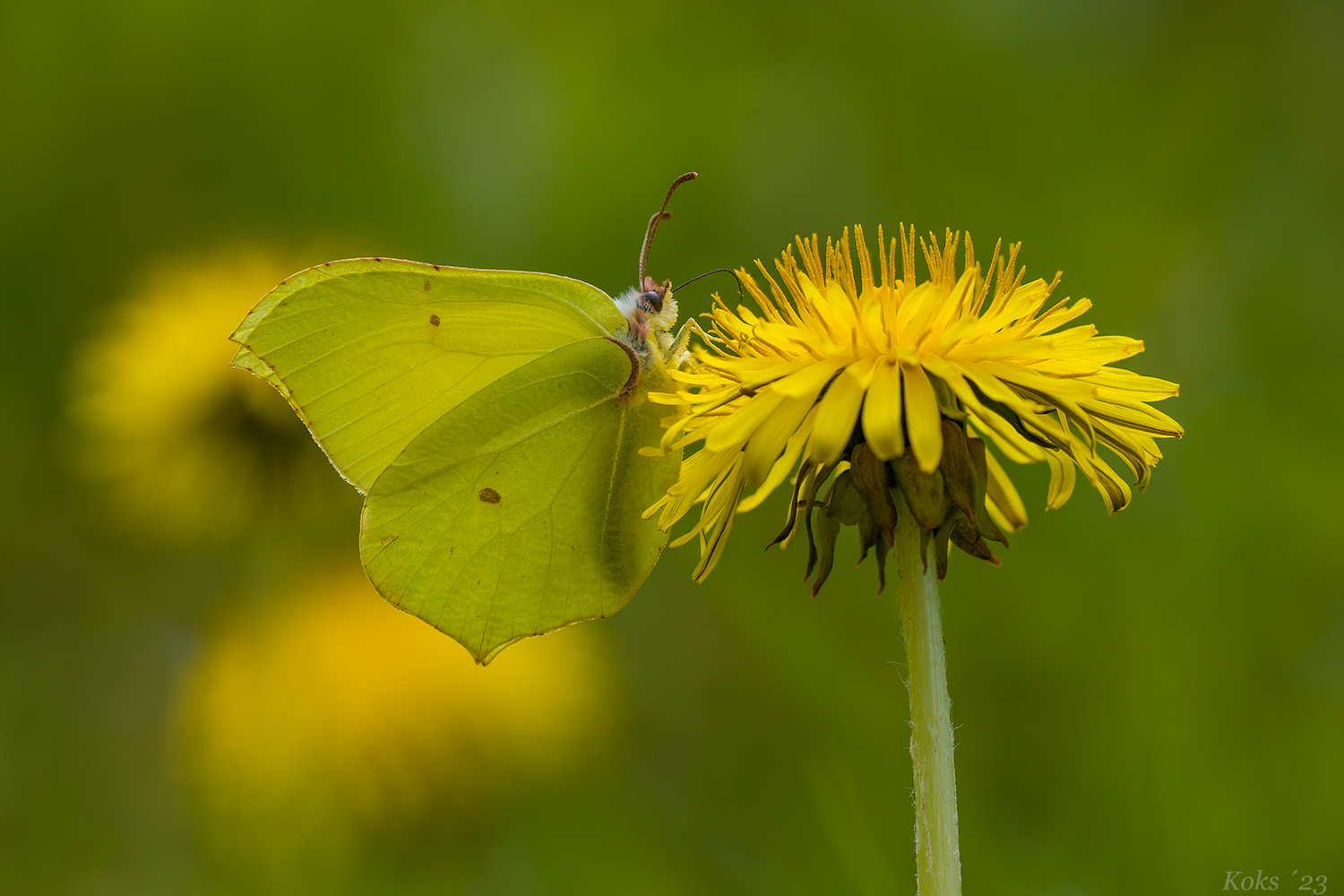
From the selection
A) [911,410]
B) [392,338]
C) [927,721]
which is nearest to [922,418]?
[911,410]

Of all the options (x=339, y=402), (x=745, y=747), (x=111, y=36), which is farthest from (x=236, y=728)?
(x=111, y=36)

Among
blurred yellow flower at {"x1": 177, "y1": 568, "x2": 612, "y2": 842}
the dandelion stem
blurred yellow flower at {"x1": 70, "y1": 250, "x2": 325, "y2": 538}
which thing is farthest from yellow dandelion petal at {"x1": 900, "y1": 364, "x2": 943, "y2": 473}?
blurred yellow flower at {"x1": 70, "y1": 250, "x2": 325, "y2": 538}

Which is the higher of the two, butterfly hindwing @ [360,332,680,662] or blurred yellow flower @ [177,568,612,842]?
butterfly hindwing @ [360,332,680,662]

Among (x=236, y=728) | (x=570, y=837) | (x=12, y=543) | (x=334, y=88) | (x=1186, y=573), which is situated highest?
(x=334, y=88)

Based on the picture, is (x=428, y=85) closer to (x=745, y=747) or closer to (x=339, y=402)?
(x=339, y=402)
